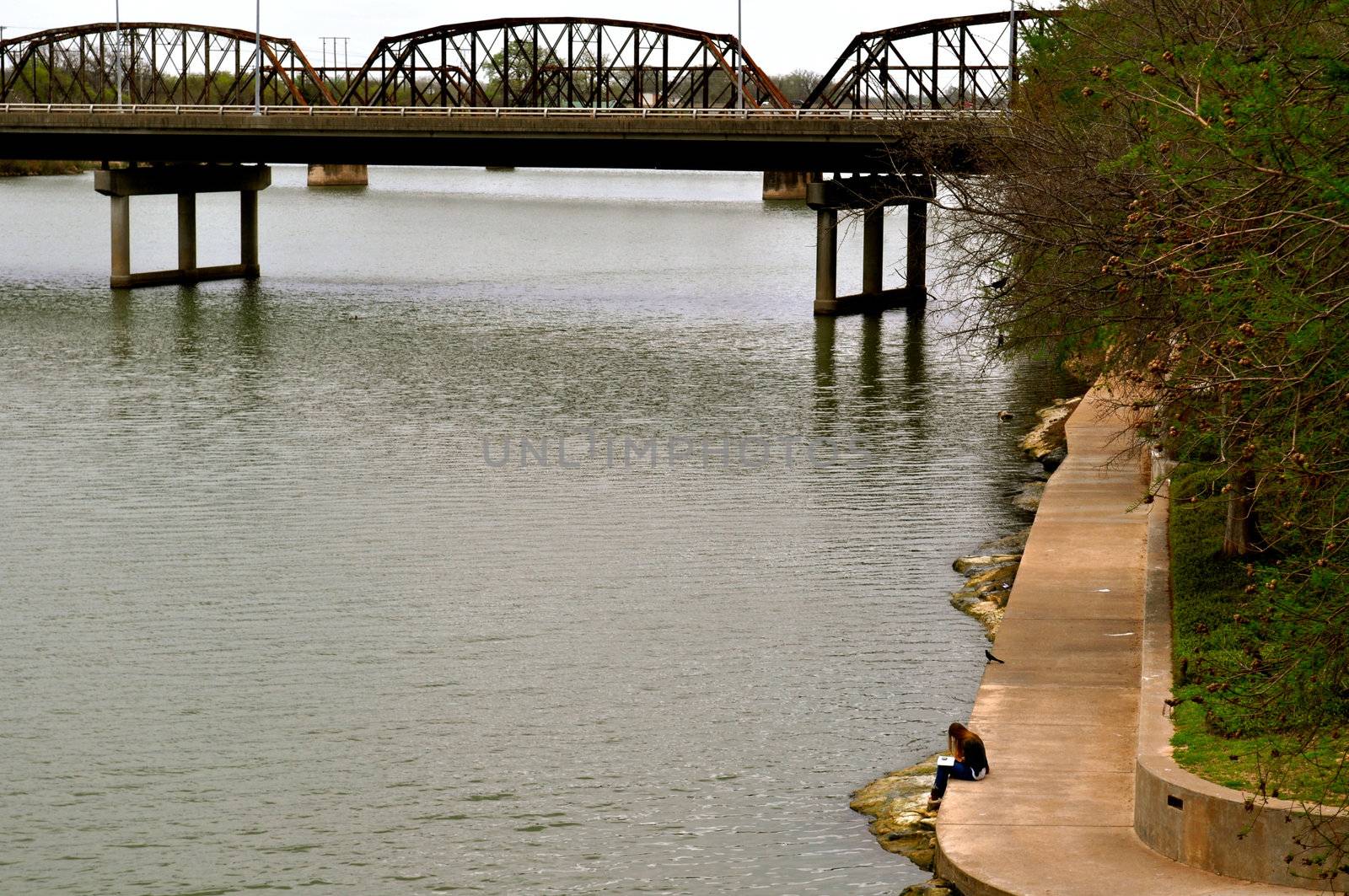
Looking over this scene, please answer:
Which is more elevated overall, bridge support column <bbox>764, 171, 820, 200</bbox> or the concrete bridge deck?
bridge support column <bbox>764, 171, 820, 200</bbox>

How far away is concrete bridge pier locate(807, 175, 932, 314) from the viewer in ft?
220

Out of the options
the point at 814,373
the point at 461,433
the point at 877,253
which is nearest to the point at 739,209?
the point at 877,253

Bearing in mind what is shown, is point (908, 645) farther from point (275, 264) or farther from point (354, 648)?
point (275, 264)

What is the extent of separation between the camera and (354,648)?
25.1 meters

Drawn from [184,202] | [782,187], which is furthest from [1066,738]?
[782,187]

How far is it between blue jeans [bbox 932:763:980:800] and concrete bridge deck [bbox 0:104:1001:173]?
4180cm

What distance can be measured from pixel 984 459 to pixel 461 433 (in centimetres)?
1160

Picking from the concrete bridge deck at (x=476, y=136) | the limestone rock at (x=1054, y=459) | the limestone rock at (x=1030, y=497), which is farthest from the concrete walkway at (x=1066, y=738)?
the concrete bridge deck at (x=476, y=136)

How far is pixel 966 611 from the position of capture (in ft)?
88.9

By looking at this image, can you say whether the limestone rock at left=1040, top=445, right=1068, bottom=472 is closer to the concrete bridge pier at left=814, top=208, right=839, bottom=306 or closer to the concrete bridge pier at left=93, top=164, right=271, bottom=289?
the concrete bridge pier at left=814, top=208, right=839, bottom=306

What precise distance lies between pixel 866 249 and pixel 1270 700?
57004 mm

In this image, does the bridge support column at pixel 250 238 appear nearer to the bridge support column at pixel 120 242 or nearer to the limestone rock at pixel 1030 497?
the bridge support column at pixel 120 242

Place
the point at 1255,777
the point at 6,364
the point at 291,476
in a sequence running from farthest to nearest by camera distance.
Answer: the point at 6,364 → the point at 291,476 → the point at 1255,777

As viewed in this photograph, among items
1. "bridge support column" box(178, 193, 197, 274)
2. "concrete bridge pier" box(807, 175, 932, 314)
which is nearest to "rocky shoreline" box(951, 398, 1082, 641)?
"concrete bridge pier" box(807, 175, 932, 314)
